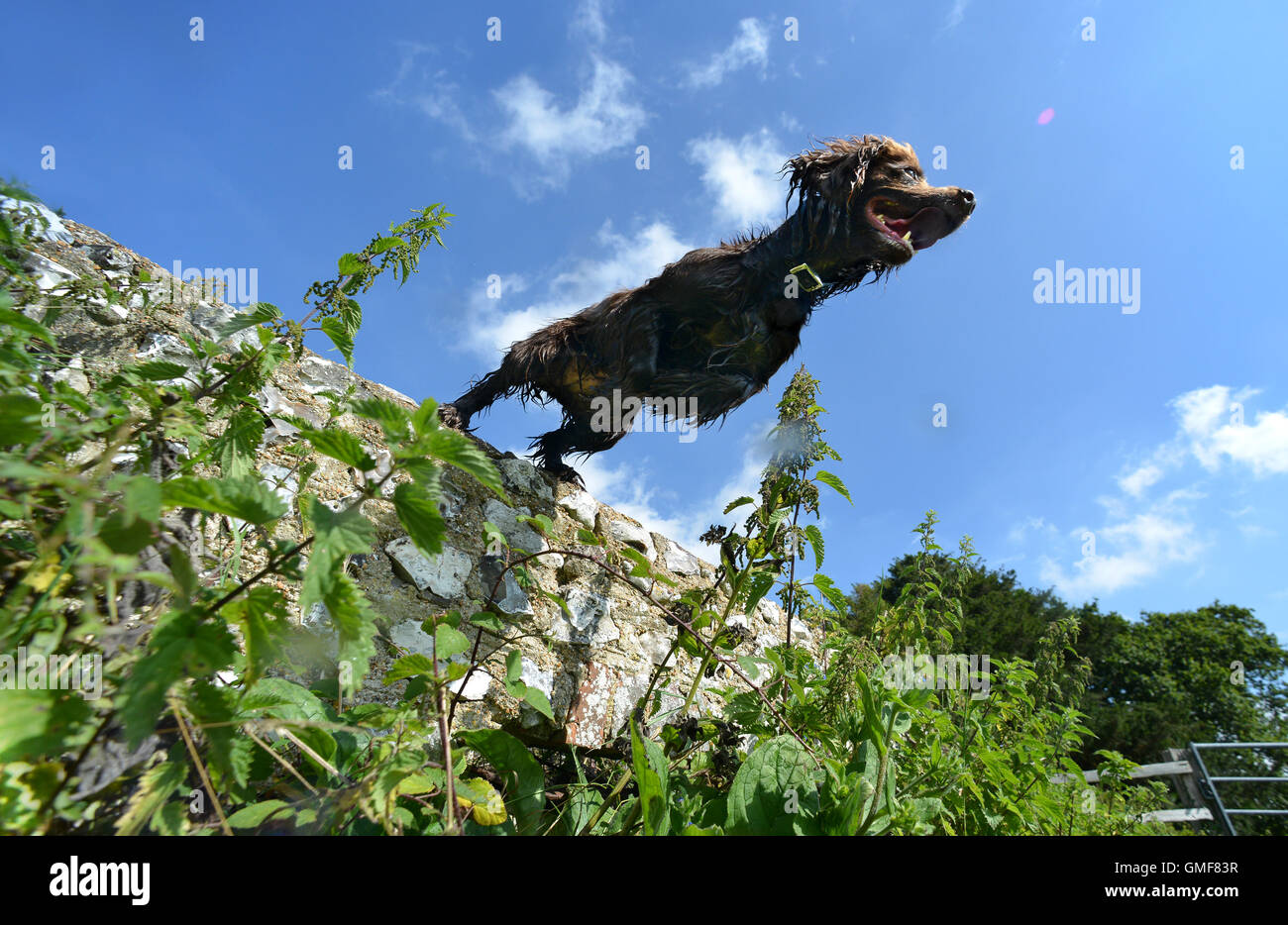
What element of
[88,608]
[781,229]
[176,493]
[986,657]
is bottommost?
[986,657]

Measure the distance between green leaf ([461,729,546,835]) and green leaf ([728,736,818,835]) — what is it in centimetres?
46

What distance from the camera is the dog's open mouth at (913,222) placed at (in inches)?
121

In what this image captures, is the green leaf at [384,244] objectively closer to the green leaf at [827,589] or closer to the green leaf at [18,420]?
the green leaf at [18,420]

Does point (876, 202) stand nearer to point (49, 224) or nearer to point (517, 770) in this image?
point (517, 770)

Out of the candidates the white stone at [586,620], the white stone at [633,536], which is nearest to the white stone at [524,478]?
the white stone at [633,536]

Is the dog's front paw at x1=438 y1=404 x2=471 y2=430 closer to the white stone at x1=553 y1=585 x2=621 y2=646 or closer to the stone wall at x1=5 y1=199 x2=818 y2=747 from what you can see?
the stone wall at x1=5 y1=199 x2=818 y2=747

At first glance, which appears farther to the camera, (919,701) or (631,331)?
(631,331)

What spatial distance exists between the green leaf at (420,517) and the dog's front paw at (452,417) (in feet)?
8.10

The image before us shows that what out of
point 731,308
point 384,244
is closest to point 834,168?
point 731,308

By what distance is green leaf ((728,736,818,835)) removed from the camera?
1216 millimetres
